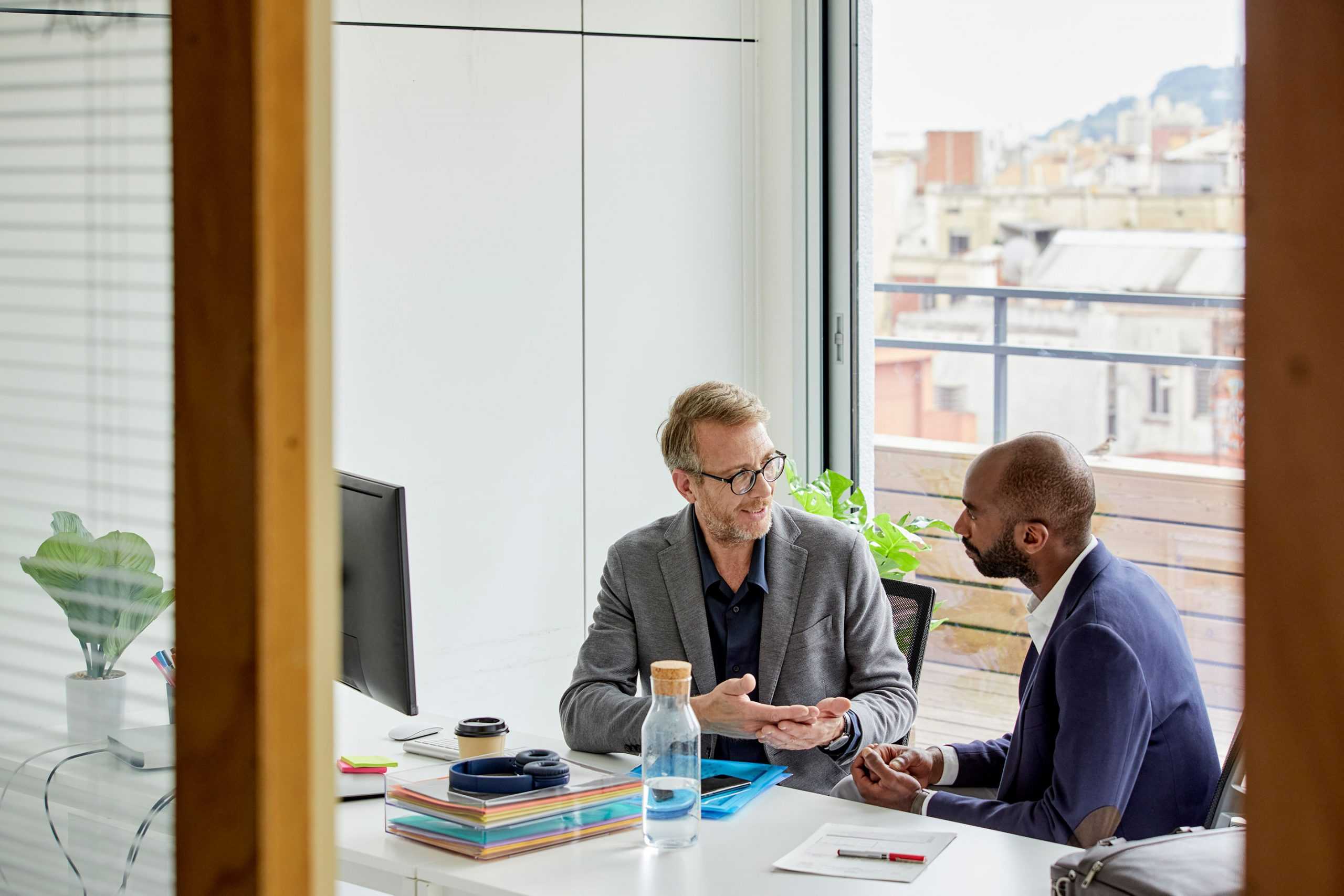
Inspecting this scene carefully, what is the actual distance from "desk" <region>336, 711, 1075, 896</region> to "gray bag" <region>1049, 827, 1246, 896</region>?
301 millimetres

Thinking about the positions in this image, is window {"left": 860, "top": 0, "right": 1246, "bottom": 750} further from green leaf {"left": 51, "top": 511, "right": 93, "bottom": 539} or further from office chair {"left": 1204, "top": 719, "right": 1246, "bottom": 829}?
green leaf {"left": 51, "top": 511, "right": 93, "bottom": 539}

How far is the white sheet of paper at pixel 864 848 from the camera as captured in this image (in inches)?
75.7

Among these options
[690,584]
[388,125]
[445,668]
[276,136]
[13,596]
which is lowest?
[445,668]

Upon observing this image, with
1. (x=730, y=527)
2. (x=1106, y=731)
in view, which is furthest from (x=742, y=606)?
(x=1106, y=731)

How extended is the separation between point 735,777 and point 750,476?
652 mm

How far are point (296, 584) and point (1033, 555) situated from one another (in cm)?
167

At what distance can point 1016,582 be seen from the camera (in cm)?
424

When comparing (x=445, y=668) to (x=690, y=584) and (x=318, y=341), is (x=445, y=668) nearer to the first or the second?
(x=690, y=584)

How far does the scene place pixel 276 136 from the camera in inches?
39.2

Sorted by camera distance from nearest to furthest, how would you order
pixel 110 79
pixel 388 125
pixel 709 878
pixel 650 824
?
pixel 110 79 < pixel 709 878 < pixel 650 824 < pixel 388 125

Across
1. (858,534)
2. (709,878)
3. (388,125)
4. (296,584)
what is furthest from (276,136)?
(388,125)

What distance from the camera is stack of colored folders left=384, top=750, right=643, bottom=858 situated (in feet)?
6.63

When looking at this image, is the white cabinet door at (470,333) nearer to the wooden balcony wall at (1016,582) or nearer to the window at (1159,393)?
the wooden balcony wall at (1016,582)

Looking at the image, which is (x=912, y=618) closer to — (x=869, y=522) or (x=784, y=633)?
(x=784, y=633)
